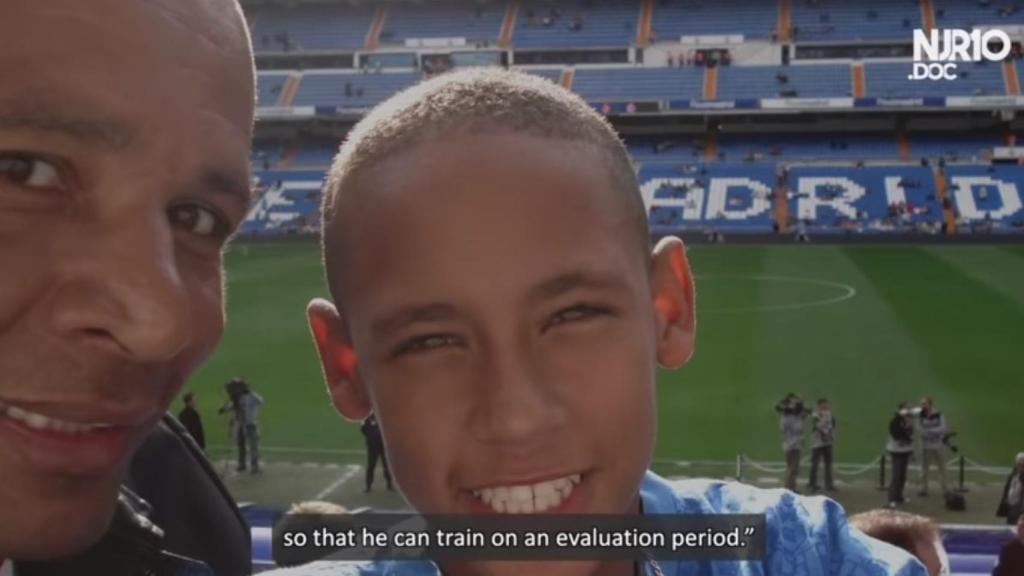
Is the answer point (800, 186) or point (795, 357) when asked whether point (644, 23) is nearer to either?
point (800, 186)

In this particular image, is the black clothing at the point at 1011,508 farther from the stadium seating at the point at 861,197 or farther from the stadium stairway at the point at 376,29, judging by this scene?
the stadium stairway at the point at 376,29

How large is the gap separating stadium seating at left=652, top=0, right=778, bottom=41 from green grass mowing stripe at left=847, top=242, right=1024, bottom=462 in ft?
69.3

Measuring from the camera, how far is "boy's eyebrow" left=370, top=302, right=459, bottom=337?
148 cm

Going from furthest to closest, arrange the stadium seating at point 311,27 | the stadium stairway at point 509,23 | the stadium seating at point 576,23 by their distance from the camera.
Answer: the stadium seating at point 311,27 → the stadium stairway at point 509,23 → the stadium seating at point 576,23

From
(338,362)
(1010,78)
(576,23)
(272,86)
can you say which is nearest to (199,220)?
(338,362)

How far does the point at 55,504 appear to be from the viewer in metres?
1.43

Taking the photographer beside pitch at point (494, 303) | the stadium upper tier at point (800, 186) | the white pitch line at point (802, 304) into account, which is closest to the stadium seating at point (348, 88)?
the stadium upper tier at point (800, 186)

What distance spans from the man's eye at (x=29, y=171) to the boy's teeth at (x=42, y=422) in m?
0.32

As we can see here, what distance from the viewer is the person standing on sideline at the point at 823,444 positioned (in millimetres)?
11500

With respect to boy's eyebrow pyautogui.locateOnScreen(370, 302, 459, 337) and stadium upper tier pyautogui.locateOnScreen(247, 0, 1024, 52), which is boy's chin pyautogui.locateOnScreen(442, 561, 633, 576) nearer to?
boy's eyebrow pyautogui.locateOnScreen(370, 302, 459, 337)

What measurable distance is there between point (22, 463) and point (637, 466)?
94 cm

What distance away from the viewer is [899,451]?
1113 centimetres

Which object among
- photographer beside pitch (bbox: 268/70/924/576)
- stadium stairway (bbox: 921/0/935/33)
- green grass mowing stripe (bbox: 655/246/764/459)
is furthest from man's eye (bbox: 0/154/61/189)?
stadium stairway (bbox: 921/0/935/33)

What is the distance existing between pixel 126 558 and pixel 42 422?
0.68 metres
